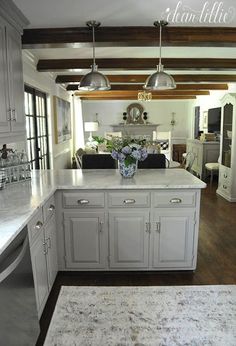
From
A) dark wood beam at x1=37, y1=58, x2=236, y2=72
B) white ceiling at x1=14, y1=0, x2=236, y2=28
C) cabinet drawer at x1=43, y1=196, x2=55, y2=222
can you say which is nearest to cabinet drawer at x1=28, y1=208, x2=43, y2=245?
cabinet drawer at x1=43, y1=196, x2=55, y2=222

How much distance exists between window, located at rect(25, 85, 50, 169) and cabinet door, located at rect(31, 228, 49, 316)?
7.74 feet

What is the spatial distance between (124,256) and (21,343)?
4.33 ft

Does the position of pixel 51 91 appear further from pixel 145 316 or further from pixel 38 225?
pixel 145 316

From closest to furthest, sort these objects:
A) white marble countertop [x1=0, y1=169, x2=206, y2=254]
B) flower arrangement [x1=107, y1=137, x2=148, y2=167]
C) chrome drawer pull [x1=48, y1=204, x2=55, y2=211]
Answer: white marble countertop [x1=0, y1=169, x2=206, y2=254] → chrome drawer pull [x1=48, y1=204, x2=55, y2=211] → flower arrangement [x1=107, y1=137, x2=148, y2=167]

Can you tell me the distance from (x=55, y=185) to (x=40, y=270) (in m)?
0.78

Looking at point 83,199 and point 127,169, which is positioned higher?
point 127,169

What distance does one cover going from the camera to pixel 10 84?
2299mm

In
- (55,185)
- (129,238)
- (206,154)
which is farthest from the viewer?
(206,154)

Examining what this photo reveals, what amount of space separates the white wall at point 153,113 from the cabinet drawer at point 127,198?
8091 mm

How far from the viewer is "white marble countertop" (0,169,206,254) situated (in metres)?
1.73

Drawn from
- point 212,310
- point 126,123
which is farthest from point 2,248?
point 126,123

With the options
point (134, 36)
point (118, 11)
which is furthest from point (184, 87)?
point (118, 11)

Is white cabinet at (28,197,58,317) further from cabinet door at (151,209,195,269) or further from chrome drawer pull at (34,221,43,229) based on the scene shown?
cabinet door at (151,209,195,269)

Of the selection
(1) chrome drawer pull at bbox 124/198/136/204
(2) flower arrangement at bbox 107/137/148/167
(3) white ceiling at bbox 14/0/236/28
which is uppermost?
(3) white ceiling at bbox 14/0/236/28
